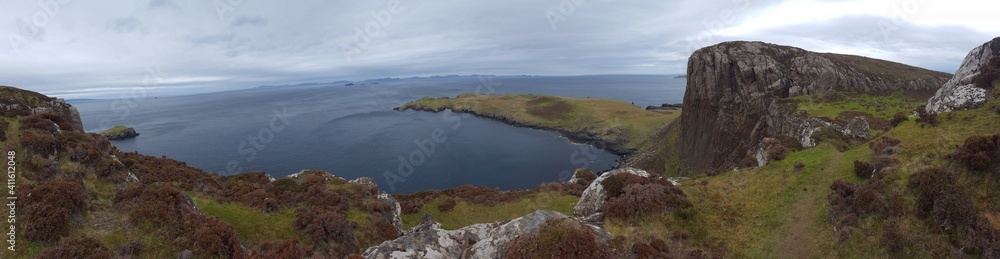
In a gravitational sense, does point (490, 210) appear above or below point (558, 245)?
below

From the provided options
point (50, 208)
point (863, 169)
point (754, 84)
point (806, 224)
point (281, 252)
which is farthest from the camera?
point (754, 84)

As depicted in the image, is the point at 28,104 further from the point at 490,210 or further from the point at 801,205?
the point at 801,205

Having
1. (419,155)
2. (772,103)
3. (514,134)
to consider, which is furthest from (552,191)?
(514,134)

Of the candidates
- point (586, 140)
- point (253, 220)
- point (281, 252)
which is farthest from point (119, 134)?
point (281, 252)

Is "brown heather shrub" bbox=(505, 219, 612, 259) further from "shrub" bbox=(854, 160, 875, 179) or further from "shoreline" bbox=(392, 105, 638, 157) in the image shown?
"shoreline" bbox=(392, 105, 638, 157)

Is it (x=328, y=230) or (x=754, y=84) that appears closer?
(x=328, y=230)

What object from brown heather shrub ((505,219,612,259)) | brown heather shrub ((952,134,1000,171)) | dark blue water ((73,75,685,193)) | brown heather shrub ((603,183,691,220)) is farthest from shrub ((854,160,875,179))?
dark blue water ((73,75,685,193))

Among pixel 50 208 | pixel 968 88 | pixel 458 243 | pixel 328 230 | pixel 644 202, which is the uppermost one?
pixel 968 88

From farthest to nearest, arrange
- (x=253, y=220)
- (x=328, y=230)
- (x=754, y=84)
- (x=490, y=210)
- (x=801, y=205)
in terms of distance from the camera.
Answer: (x=754, y=84)
(x=490, y=210)
(x=328, y=230)
(x=253, y=220)
(x=801, y=205)
